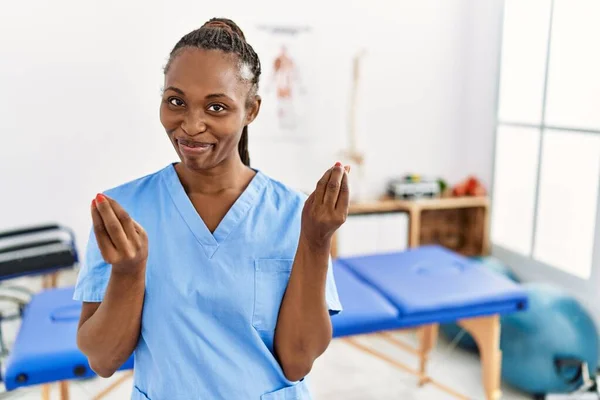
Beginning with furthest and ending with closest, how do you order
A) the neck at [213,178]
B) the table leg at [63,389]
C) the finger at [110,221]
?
the table leg at [63,389]
the neck at [213,178]
the finger at [110,221]

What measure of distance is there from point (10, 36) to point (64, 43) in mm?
232

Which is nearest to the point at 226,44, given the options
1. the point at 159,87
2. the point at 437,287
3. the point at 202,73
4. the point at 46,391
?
the point at 202,73

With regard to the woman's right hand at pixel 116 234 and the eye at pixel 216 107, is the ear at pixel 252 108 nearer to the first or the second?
the eye at pixel 216 107

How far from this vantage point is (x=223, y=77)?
2.56 ft

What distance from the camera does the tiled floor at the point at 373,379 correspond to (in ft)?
8.51

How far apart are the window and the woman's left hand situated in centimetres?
238

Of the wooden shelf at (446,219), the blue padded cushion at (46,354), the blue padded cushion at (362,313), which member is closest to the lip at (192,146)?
the blue padded cushion at (46,354)

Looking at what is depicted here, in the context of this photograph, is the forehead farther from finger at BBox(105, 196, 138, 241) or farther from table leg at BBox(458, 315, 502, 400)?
table leg at BBox(458, 315, 502, 400)

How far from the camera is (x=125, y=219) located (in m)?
0.68

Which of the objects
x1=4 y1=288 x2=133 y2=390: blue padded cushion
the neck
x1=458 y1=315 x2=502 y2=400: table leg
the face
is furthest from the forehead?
x1=458 y1=315 x2=502 y2=400: table leg

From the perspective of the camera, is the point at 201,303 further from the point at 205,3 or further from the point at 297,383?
the point at 205,3

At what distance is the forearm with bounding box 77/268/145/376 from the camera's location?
746 mm

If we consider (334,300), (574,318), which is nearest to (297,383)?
(334,300)

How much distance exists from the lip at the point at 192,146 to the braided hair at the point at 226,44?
105mm
